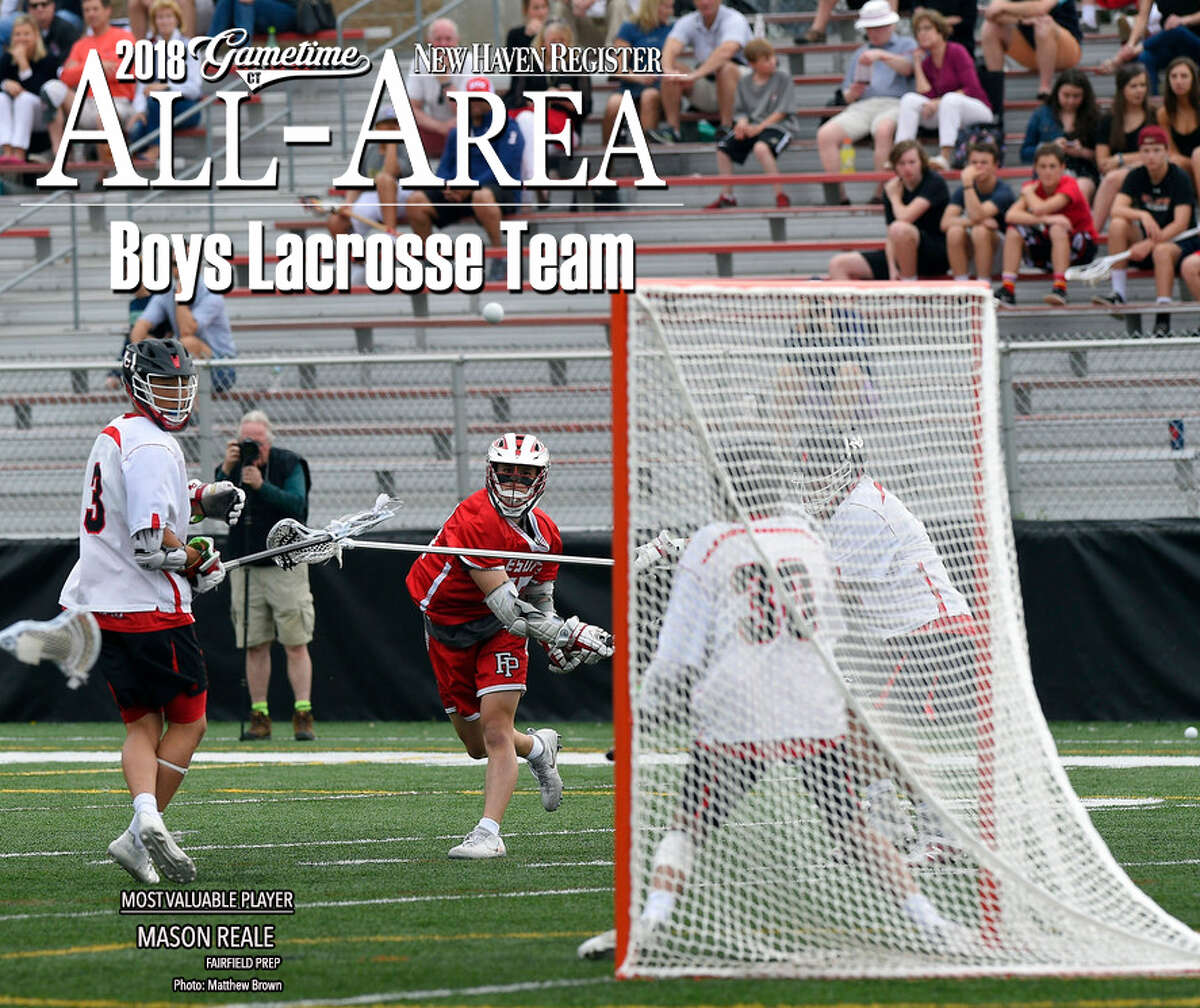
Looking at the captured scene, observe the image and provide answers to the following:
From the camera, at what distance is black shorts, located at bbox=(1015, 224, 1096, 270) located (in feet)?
48.3

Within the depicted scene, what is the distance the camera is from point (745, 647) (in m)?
5.59

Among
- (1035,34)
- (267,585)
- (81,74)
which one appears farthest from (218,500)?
(81,74)

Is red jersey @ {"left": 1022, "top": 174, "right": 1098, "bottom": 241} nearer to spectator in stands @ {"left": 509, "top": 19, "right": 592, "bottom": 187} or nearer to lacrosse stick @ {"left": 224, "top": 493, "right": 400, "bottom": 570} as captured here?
spectator in stands @ {"left": 509, "top": 19, "right": 592, "bottom": 187}

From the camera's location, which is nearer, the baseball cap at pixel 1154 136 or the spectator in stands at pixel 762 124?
the baseball cap at pixel 1154 136

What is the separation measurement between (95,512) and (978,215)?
30.2 ft

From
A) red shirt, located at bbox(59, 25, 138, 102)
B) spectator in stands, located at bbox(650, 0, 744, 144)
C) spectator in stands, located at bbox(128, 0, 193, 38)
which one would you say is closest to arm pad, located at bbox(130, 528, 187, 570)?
spectator in stands, located at bbox(650, 0, 744, 144)

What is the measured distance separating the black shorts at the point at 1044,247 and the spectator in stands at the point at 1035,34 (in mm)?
1988

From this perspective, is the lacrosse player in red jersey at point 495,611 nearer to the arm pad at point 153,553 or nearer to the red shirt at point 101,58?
the arm pad at point 153,553

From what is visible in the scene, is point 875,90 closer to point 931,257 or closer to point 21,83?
point 931,257

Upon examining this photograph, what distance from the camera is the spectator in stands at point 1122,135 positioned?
49.0 ft

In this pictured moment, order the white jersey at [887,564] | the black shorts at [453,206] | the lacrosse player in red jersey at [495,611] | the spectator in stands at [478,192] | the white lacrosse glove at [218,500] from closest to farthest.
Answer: the white jersey at [887,564], the white lacrosse glove at [218,500], the lacrosse player in red jersey at [495,611], the spectator in stands at [478,192], the black shorts at [453,206]

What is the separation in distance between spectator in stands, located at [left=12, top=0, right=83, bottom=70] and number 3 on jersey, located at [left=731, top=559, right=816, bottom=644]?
14.6 metres

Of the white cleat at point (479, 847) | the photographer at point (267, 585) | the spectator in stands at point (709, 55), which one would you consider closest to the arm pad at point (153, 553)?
the white cleat at point (479, 847)

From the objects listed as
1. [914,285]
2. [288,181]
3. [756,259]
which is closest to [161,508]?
[914,285]
